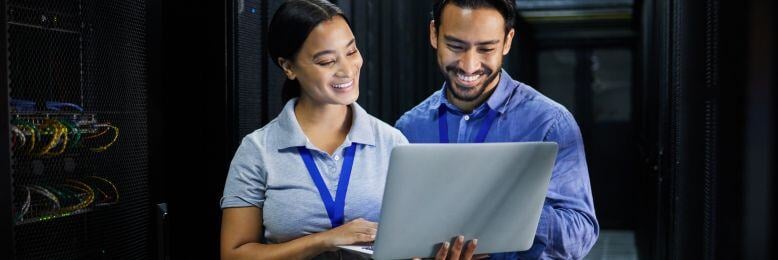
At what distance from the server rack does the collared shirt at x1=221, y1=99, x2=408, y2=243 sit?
1.19 ft

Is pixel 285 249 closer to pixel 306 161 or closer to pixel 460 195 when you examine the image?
pixel 306 161

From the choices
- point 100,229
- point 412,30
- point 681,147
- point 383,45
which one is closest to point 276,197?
point 100,229

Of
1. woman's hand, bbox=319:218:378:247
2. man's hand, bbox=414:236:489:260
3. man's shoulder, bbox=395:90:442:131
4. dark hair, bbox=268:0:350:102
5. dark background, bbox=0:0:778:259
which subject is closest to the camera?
dark background, bbox=0:0:778:259

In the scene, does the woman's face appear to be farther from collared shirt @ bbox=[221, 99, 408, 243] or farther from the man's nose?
the man's nose

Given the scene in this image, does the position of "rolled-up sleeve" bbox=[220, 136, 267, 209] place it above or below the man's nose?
below

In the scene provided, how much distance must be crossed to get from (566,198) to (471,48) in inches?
16.9

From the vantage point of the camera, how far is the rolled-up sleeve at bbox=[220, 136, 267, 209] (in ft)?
6.10

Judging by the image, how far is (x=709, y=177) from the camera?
139 cm

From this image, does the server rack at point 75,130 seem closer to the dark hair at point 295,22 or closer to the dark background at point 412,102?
the dark background at point 412,102

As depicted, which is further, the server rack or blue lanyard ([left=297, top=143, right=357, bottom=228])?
blue lanyard ([left=297, top=143, right=357, bottom=228])

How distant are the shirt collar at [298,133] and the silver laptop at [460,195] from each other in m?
0.31

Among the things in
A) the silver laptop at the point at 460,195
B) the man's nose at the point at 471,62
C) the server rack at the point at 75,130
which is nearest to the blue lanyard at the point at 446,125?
the man's nose at the point at 471,62

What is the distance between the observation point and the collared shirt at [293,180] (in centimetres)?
186

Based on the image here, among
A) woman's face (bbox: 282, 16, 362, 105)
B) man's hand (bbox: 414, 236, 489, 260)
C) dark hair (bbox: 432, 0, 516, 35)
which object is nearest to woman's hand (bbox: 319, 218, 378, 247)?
man's hand (bbox: 414, 236, 489, 260)
